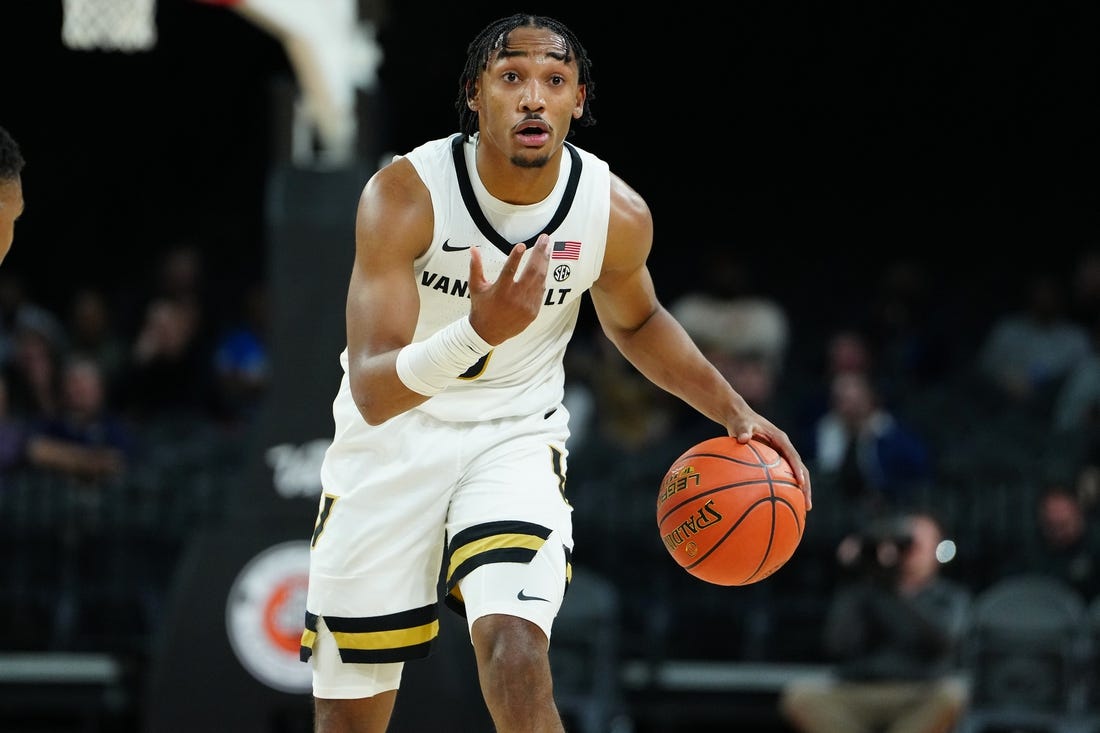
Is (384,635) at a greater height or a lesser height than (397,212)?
lesser

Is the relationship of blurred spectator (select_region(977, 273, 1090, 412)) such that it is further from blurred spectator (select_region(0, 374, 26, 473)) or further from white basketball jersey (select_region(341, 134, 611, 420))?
white basketball jersey (select_region(341, 134, 611, 420))

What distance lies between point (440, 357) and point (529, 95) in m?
0.70

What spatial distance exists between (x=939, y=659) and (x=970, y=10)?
21.6 feet

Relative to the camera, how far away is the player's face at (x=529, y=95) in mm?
4082

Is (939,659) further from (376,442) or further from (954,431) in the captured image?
(376,442)

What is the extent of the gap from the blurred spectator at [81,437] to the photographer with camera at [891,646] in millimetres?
3969


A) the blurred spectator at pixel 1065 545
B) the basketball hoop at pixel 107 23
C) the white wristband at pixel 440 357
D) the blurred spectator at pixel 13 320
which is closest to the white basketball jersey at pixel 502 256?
the white wristband at pixel 440 357

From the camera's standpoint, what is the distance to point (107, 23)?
7.38 meters

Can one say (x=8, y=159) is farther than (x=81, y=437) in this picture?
No

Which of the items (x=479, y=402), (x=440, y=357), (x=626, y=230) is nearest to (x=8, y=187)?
(x=440, y=357)

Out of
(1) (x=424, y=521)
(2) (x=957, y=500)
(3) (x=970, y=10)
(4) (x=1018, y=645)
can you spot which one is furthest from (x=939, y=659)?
(3) (x=970, y=10)

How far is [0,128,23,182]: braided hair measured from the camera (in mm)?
3771

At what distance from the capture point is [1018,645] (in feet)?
27.6

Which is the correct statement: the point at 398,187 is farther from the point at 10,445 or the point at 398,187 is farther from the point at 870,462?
the point at 10,445
